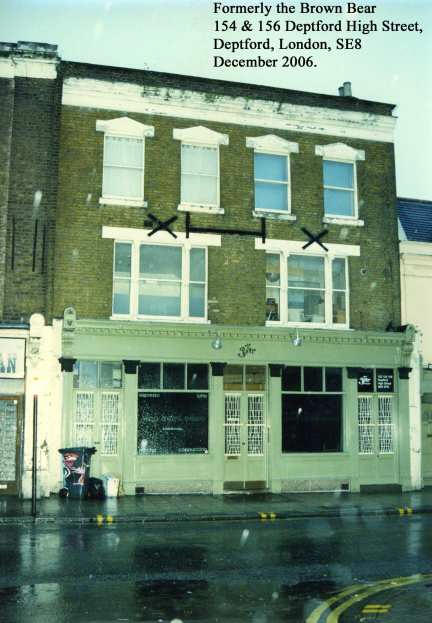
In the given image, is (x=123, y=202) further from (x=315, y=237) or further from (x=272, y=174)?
(x=315, y=237)

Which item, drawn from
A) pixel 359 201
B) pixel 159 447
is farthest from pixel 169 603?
pixel 359 201

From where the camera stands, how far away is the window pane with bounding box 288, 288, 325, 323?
70.3 feet

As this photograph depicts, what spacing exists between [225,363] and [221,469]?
2.89m

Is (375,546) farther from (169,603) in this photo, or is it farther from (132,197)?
(132,197)

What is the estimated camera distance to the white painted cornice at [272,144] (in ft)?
70.4

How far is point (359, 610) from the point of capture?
7.98 m

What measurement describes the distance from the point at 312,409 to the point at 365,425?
175 cm

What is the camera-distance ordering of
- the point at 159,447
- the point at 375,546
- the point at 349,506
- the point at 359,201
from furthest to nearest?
the point at 359,201 → the point at 159,447 → the point at 349,506 → the point at 375,546

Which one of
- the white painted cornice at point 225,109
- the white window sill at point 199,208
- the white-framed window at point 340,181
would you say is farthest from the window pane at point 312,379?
the white painted cornice at point 225,109

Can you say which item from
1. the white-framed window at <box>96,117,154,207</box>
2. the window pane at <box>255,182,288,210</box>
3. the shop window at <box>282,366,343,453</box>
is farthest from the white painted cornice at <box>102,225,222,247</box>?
the shop window at <box>282,366,343,453</box>

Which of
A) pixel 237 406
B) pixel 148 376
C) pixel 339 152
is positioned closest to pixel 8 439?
pixel 148 376

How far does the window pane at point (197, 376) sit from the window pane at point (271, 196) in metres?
5.01

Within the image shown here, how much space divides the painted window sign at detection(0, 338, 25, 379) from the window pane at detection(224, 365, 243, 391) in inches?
218

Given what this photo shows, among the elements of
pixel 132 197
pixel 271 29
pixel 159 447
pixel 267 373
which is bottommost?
pixel 159 447
